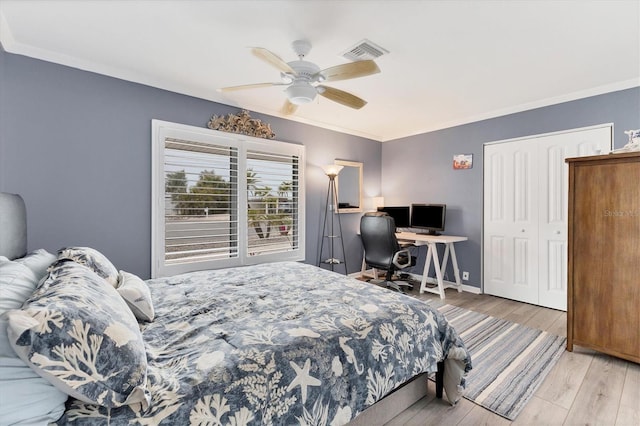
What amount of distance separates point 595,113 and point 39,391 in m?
4.79

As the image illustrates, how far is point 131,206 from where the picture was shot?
112 inches

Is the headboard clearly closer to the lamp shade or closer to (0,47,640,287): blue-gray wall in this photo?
(0,47,640,287): blue-gray wall

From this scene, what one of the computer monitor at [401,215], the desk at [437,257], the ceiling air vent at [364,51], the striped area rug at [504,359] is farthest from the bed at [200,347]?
the computer monitor at [401,215]

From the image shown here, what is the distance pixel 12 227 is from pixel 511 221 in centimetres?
491

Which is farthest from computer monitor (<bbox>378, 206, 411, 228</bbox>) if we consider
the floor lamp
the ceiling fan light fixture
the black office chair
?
the ceiling fan light fixture

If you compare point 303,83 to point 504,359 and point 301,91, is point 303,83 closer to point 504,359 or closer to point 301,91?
point 301,91

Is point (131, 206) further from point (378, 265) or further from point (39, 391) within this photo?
point (378, 265)

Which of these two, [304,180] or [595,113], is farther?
[304,180]

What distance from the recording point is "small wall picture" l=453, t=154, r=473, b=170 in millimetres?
4193

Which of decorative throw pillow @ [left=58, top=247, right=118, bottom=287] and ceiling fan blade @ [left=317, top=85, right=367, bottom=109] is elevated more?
ceiling fan blade @ [left=317, top=85, right=367, bottom=109]

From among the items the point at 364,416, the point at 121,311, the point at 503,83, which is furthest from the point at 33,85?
the point at 503,83

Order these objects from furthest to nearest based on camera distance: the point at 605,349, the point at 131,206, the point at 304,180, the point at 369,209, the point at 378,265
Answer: the point at 369,209, the point at 304,180, the point at 378,265, the point at 131,206, the point at 605,349

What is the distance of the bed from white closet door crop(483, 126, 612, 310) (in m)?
2.58

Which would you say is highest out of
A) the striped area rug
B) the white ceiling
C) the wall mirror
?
the white ceiling
